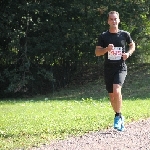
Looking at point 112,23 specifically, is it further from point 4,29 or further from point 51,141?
point 4,29

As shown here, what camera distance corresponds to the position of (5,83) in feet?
65.8

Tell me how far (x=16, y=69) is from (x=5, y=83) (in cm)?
95

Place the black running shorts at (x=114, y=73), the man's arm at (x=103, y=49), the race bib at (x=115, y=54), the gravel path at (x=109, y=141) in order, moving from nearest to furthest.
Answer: the gravel path at (x=109, y=141)
the man's arm at (x=103, y=49)
the race bib at (x=115, y=54)
the black running shorts at (x=114, y=73)

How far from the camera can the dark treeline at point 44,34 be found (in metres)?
19.3

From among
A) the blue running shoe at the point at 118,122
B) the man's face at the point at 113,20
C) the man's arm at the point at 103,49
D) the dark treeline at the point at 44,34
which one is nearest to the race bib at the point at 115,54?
the man's arm at the point at 103,49

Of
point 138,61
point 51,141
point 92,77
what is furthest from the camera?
point 138,61

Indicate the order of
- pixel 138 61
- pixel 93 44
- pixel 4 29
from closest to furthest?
pixel 4 29, pixel 93 44, pixel 138 61

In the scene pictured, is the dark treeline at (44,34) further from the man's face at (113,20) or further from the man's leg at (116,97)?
the man's face at (113,20)

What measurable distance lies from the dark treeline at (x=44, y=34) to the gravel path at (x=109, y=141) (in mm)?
12306

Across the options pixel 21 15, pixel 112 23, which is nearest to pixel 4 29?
pixel 21 15

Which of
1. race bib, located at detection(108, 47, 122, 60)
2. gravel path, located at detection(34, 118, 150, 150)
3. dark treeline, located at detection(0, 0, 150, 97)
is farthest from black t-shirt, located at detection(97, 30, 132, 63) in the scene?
dark treeline, located at detection(0, 0, 150, 97)

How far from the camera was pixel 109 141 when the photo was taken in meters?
6.57

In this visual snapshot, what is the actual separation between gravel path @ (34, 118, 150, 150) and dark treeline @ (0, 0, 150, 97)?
1231 centimetres

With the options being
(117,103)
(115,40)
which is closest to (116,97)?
(117,103)
